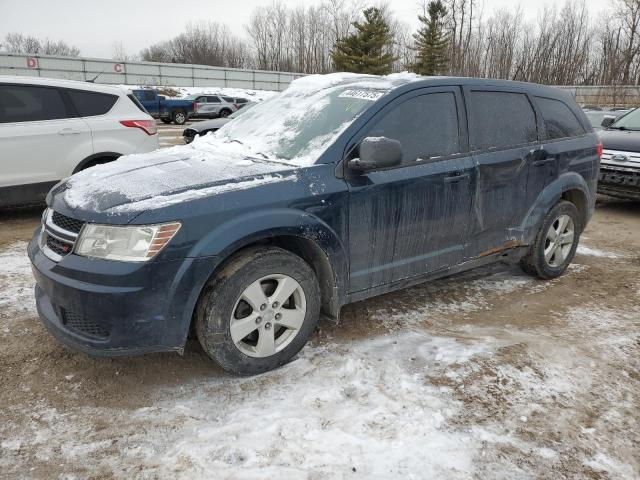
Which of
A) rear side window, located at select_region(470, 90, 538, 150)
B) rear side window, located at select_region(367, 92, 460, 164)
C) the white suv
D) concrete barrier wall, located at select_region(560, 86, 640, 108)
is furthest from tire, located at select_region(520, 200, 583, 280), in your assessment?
concrete barrier wall, located at select_region(560, 86, 640, 108)

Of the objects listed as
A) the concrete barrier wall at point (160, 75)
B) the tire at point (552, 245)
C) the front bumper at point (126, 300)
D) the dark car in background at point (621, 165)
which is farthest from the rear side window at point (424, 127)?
the concrete barrier wall at point (160, 75)

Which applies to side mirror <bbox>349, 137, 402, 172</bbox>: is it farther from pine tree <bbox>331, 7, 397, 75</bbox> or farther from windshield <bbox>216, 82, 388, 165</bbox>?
pine tree <bbox>331, 7, 397, 75</bbox>

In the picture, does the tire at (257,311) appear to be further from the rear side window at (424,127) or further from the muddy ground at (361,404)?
the rear side window at (424,127)

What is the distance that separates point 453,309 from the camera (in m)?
4.09

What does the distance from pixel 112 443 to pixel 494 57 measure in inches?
2062

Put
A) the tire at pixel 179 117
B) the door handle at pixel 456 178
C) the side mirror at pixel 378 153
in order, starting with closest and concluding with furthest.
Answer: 1. the side mirror at pixel 378 153
2. the door handle at pixel 456 178
3. the tire at pixel 179 117

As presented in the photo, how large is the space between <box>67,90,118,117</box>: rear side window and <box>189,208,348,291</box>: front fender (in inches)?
184

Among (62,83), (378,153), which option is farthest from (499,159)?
(62,83)

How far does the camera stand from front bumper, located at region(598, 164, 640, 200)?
7258 millimetres

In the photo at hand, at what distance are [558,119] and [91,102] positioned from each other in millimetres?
5439

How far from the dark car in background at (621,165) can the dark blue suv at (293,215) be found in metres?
3.61

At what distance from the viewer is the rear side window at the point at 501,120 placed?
3.90 meters

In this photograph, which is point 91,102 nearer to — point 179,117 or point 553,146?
point 553,146

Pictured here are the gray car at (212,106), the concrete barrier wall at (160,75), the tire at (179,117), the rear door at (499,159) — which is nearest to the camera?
the rear door at (499,159)
